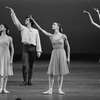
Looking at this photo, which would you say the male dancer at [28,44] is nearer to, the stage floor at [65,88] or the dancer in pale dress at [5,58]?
the stage floor at [65,88]

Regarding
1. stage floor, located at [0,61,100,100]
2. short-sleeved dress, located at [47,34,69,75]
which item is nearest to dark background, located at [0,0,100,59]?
stage floor, located at [0,61,100,100]

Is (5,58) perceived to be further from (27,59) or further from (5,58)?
(27,59)

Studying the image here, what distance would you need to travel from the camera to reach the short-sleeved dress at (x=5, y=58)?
6.18 m

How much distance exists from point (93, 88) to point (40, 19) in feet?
23.1

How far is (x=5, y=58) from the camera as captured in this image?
20.5ft

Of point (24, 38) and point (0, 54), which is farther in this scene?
point (24, 38)

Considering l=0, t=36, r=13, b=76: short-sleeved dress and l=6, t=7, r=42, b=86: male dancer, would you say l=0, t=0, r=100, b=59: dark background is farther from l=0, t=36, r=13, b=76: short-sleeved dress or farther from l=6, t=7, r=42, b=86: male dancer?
l=0, t=36, r=13, b=76: short-sleeved dress

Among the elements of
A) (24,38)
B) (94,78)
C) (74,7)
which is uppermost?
(74,7)

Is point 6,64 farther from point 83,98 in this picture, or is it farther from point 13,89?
point 83,98

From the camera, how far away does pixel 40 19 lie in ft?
A: 44.1

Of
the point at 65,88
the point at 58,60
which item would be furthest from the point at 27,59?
the point at 58,60

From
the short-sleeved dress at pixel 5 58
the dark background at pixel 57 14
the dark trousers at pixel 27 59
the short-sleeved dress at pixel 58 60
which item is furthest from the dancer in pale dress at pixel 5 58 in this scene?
the dark background at pixel 57 14

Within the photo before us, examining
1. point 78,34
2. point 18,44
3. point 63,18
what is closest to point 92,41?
point 78,34

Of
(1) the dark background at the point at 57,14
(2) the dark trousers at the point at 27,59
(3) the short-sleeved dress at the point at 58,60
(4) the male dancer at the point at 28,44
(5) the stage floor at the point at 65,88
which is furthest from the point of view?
(1) the dark background at the point at 57,14
